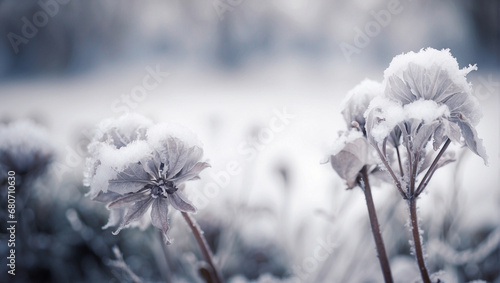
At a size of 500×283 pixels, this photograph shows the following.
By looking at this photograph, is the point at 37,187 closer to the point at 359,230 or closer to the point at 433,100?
the point at 359,230

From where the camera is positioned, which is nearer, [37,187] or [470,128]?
[470,128]

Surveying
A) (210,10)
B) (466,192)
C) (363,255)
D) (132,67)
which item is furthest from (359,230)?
(132,67)

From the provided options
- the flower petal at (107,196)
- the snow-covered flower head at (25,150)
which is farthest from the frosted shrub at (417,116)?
the snow-covered flower head at (25,150)

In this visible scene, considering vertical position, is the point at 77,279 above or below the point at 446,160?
below

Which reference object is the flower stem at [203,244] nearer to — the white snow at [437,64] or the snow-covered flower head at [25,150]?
the white snow at [437,64]

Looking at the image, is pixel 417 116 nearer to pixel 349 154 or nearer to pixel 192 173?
pixel 349 154
